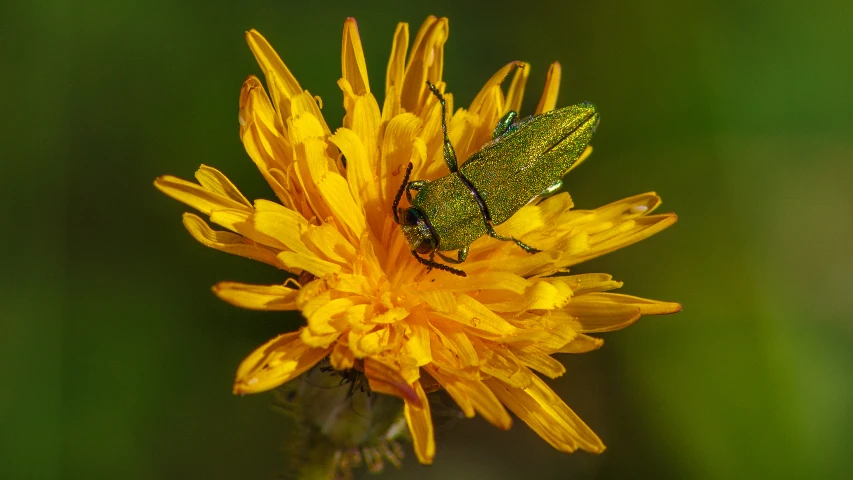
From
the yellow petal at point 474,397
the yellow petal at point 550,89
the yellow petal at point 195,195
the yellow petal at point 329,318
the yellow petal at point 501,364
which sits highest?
the yellow petal at point 550,89

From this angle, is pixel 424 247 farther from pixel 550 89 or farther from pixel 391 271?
pixel 550 89

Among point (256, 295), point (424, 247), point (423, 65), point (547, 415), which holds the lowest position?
point (547, 415)

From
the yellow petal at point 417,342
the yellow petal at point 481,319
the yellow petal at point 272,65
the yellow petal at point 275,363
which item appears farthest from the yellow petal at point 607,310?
the yellow petal at point 272,65

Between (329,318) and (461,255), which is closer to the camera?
(329,318)

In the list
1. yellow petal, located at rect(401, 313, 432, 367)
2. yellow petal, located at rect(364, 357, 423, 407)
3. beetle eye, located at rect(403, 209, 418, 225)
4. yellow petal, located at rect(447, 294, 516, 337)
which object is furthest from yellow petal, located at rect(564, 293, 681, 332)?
yellow petal, located at rect(364, 357, 423, 407)

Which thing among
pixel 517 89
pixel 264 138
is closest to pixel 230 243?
pixel 264 138

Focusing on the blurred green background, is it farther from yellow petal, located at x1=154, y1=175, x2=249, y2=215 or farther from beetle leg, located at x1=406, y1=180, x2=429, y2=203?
beetle leg, located at x1=406, y1=180, x2=429, y2=203

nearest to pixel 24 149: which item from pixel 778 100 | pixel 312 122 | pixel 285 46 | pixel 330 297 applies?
pixel 285 46

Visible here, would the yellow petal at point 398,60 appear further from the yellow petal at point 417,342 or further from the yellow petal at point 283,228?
the yellow petal at point 417,342

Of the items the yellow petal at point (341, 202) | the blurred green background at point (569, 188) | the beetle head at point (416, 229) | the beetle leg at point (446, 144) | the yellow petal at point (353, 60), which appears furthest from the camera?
the blurred green background at point (569, 188)

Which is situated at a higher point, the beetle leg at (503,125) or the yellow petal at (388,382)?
the beetle leg at (503,125)
